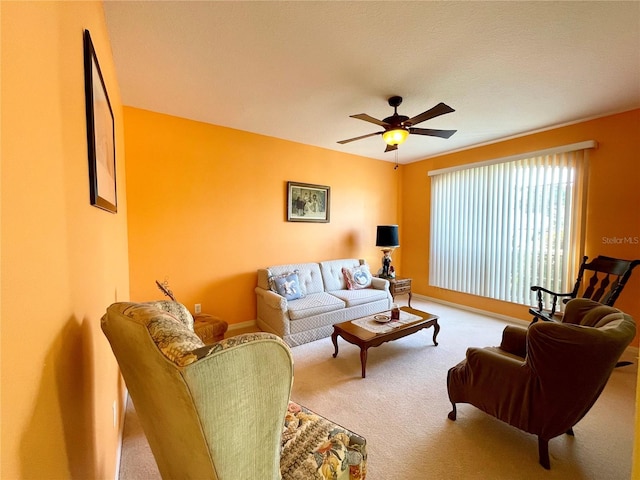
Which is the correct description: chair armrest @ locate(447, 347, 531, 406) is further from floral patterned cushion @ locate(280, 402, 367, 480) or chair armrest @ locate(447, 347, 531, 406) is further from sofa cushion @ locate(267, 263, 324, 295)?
sofa cushion @ locate(267, 263, 324, 295)

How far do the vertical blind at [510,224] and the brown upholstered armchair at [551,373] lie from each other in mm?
1972

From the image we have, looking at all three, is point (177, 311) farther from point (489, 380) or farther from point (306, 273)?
point (306, 273)

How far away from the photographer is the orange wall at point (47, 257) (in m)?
0.50

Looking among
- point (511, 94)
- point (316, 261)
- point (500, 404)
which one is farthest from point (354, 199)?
point (500, 404)

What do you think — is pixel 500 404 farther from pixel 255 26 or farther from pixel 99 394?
pixel 255 26

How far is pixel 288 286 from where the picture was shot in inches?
136

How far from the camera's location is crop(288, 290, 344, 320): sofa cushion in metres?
3.14

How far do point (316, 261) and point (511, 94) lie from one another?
10.3 ft

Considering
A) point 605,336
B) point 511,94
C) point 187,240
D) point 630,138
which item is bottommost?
point 605,336

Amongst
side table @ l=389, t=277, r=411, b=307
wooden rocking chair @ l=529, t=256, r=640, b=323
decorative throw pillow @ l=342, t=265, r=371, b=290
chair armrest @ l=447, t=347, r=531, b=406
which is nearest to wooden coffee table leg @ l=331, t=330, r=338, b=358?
A: chair armrest @ l=447, t=347, r=531, b=406

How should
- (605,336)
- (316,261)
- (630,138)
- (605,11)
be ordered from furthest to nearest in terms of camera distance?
(316,261) < (630,138) < (605,11) < (605,336)

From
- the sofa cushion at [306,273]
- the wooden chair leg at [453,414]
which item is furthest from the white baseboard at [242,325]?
the wooden chair leg at [453,414]

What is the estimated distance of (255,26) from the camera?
175 centimetres

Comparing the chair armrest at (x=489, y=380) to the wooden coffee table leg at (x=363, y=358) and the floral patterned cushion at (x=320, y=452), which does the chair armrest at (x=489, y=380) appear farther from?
the floral patterned cushion at (x=320, y=452)
